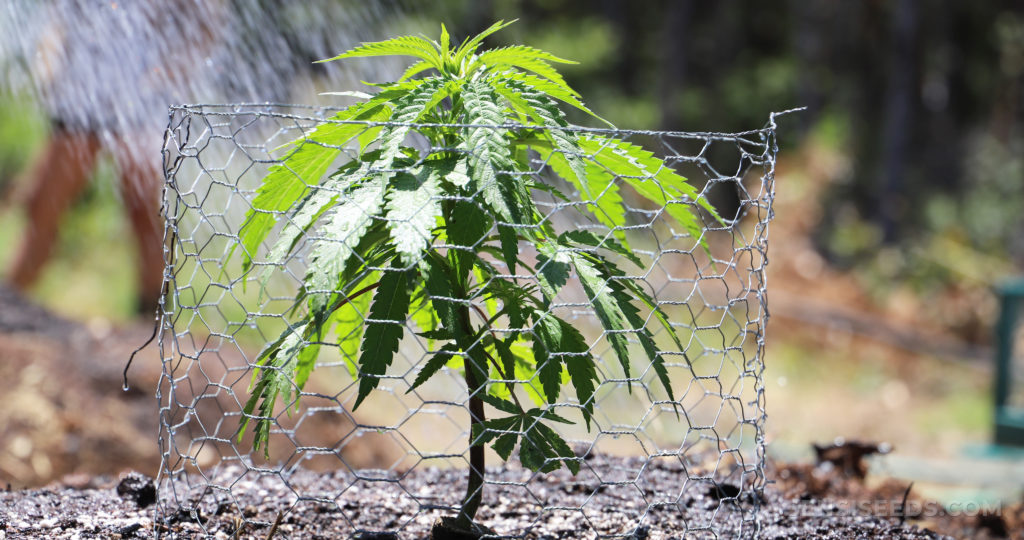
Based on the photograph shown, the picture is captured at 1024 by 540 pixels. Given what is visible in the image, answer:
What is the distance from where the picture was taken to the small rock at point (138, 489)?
1.92 m

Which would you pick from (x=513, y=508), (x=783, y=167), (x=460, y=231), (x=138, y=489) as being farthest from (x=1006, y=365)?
(x=783, y=167)

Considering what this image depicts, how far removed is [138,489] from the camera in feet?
6.31

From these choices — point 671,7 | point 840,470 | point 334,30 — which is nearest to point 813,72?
point 671,7

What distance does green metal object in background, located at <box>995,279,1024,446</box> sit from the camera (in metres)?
5.32

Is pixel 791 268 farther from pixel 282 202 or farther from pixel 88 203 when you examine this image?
pixel 282 202

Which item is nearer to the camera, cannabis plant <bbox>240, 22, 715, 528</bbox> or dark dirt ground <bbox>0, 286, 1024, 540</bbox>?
cannabis plant <bbox>240, 22, 715, 528</bbox>

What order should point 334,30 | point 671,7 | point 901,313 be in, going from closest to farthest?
1. point 334,30
2. point 901,313
3. point 671,7

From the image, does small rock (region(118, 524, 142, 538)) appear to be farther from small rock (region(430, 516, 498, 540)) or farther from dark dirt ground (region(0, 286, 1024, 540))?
small rock (region(430, 516, 498, 540))

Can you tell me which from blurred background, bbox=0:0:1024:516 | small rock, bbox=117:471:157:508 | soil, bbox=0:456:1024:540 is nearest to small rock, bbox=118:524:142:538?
soil, bbox=0:456:1024:540

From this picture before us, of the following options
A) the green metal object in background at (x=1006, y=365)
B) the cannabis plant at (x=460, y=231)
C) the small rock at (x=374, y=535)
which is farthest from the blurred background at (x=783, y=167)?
the small rock at (x=374, y=535)

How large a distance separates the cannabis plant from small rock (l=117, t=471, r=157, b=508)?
55 cm

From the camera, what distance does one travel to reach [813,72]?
15.8 metres

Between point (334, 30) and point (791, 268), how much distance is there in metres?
7.02

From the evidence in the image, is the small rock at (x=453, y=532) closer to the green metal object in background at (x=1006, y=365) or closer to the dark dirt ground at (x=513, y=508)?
the dark dirt ground at (x=513, y=508)
